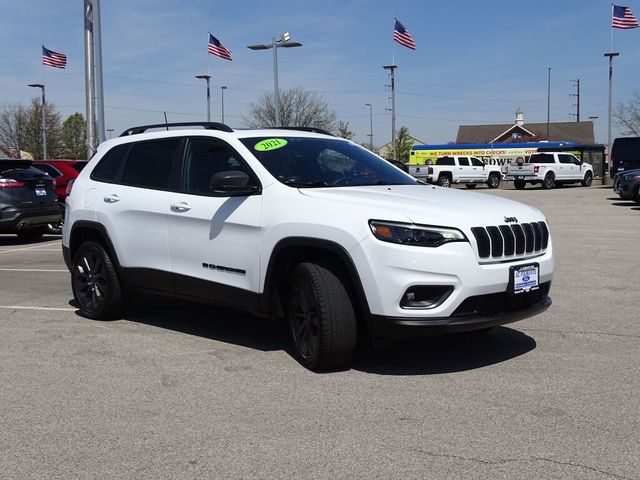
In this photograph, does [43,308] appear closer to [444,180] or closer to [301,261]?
[301,261]

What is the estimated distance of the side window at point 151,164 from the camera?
6.02 metres

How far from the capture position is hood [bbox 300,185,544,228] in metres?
4.46

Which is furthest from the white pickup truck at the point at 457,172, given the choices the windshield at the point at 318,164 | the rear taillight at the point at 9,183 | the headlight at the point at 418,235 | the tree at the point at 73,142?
the tree at the point at 73,142

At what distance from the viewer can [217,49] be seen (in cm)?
3069

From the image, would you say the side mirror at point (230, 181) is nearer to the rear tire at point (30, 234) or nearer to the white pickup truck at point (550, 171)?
the rear tire at point (30, 234)

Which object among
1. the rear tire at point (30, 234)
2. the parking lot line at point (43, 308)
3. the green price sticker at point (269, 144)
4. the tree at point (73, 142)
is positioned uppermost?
the tree at point (73, 142)

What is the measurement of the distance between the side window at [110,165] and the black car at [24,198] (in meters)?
6.88

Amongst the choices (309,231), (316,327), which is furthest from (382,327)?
(309,231)

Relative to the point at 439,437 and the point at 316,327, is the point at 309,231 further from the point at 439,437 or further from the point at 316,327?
the point at 439,437

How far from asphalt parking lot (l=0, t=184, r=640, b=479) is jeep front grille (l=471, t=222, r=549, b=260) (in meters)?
0.86

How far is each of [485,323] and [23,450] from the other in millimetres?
2869

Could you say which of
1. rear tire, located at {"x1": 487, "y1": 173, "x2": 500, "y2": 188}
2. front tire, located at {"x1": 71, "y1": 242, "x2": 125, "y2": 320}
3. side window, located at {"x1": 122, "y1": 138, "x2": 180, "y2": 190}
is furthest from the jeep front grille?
rear tire, located at {"x1": 487, "y1": 173, "x2": 500, "y2": 188}

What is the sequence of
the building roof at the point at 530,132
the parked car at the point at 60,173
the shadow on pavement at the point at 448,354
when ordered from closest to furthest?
the shadow on pavement at the point at 448,354
the parked car at the point at 60,173
the building roof at the point at 530,132

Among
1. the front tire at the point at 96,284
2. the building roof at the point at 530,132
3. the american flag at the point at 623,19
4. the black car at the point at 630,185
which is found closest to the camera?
the front tire at the point at 96,284
